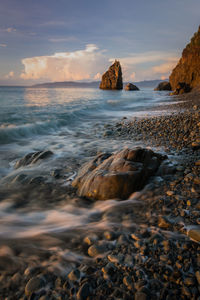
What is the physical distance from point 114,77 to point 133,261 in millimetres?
96025

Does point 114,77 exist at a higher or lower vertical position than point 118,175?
higher

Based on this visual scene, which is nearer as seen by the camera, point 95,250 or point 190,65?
point 95,250

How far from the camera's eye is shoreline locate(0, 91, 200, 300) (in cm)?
149

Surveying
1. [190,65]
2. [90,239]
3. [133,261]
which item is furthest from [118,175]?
[190,65]

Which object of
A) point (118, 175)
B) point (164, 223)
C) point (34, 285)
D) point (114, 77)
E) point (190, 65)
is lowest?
point (34, 285)

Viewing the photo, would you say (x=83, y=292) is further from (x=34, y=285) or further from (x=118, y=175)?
(x=118, y=175)

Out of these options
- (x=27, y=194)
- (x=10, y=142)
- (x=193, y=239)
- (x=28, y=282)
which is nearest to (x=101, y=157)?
(x=27, y=194)

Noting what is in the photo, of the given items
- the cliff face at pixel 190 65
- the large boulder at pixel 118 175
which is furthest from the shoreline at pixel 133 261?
the cliff face at pixel 190 65

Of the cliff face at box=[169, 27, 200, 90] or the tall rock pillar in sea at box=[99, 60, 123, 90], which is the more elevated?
the tall rock pillar in sea at box=[99, 60, 123, 90]

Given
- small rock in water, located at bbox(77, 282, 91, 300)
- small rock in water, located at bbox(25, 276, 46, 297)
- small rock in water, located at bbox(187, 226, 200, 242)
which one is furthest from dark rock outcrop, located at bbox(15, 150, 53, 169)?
small rock in water, located at bbox(187, 226, 200, 242)

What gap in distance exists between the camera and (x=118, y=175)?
10.0 ft

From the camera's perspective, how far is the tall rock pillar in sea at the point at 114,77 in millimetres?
89125

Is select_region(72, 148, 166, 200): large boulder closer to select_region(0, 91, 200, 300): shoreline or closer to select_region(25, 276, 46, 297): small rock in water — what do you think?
select_region(0, 91, 200, 300): shoreline

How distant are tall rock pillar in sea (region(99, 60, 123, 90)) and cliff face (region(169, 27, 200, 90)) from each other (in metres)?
51.3
